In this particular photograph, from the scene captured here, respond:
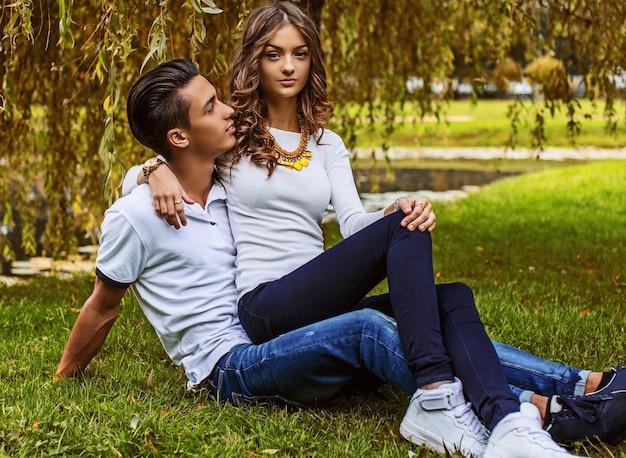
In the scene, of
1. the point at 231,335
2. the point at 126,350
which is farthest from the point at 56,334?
the point at 231,335

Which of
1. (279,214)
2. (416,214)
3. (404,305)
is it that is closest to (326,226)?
(279,214)

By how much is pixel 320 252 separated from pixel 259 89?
0.58m

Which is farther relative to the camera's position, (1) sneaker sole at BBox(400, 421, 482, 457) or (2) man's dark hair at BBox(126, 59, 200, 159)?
(2) man's dark hair at BBox(126, 59, 200, 159)

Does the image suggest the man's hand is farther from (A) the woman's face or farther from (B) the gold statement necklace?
(A) the woman's face

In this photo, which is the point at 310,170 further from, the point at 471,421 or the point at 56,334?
the point at 56,334

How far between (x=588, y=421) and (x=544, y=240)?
3.97m

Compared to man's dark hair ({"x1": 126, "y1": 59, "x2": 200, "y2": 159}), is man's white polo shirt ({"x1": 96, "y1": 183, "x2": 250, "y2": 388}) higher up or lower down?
lower down

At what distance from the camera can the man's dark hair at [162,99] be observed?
250 cm

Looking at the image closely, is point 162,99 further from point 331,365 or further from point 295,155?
point 331,365

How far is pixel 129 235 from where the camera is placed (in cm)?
243

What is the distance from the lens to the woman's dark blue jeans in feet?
7.23

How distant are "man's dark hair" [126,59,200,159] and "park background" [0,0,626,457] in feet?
0.24

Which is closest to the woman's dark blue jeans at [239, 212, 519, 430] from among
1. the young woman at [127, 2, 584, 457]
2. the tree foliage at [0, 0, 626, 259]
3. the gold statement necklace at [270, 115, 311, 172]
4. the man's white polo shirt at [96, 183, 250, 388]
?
the young woman at [127, 2, 584, 457]

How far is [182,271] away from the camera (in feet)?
8.29
